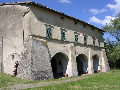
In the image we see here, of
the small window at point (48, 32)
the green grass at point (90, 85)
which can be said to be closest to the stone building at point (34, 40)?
the small window at point (48, 32)

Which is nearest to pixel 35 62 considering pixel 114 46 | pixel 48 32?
pixel 48 32

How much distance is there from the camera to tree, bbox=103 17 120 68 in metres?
37.7

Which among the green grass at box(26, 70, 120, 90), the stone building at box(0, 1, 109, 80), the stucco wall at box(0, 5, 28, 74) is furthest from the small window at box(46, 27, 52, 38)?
the green grass at box(26, 70, 120, 90)

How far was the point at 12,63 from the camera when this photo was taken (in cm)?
2238

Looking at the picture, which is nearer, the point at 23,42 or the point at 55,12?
the point at 23,42

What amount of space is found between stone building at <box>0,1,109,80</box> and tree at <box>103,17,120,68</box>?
12.0m

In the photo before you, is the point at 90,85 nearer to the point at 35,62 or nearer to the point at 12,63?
the point at 35,62

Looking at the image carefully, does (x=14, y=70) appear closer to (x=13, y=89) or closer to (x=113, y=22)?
(x=13, y=89)

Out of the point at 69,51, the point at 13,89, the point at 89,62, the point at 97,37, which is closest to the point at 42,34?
the point at 69,51

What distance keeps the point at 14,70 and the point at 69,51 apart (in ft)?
26.5

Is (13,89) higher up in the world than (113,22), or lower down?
lower down

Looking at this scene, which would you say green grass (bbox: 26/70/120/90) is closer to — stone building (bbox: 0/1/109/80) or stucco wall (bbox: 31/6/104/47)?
stone building (bbox: 0/1/109/80)

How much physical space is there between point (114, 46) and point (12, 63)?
23150 mm

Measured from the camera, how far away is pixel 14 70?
21672mm
